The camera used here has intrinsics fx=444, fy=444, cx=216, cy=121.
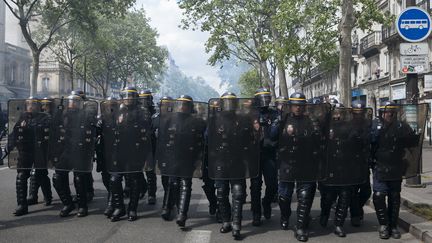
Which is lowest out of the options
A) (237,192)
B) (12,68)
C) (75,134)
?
(237,192)

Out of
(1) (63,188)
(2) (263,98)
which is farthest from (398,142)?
(1) (63,188)

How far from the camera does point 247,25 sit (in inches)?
1054

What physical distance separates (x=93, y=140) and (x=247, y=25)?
70.9ft

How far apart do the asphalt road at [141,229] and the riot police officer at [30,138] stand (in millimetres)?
603

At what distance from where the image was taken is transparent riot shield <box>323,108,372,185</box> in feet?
18.4

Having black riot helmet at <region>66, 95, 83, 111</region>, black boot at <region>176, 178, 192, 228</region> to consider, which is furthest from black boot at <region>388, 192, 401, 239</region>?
black riot helmet at <region>66, 95, 83, 111</region>

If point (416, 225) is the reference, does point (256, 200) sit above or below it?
above

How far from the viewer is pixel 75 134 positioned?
6.28 metres

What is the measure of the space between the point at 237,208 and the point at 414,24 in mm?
5207

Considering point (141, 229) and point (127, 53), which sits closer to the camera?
point (141, 229)

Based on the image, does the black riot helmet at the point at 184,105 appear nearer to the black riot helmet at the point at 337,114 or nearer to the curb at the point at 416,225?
the black riot helmet at the point at 337,114

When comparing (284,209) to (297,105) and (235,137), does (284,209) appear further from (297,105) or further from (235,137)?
(297,105)

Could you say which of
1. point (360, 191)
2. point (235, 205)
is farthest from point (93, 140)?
point (360, 191)

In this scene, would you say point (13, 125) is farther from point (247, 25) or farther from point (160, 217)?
point (247, 25)
